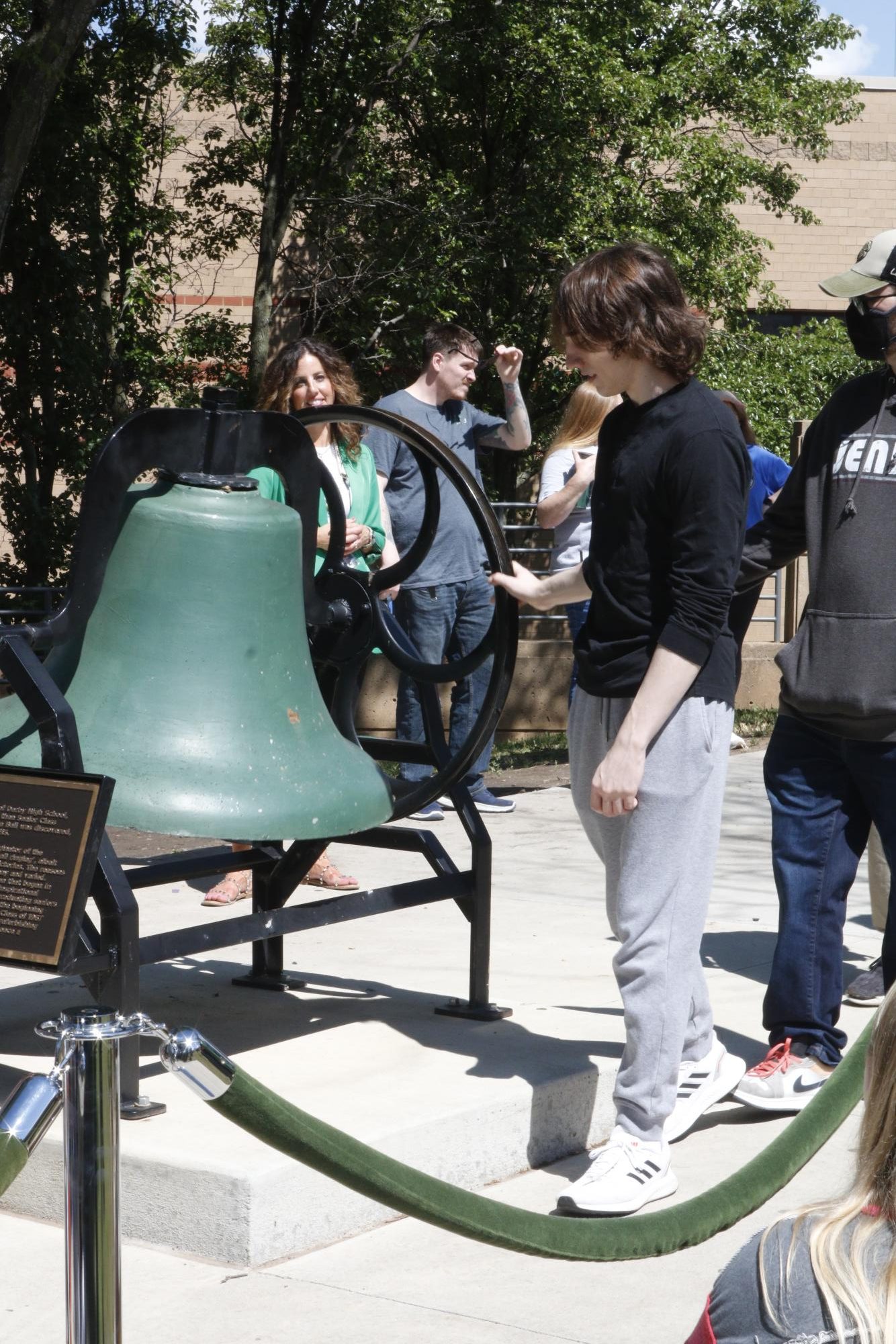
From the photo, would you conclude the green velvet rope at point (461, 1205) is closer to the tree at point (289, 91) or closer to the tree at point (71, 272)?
the tree at point (71, 272)

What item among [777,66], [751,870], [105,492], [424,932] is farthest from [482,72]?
[105,492]

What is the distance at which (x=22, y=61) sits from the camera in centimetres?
1059

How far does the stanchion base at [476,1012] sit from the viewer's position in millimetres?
4051

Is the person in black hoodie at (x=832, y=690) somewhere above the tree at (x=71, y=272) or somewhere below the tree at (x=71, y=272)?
below

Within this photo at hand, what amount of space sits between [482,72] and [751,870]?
1191cm

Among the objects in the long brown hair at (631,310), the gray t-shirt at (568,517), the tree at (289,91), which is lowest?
the gray t-shirt at (568,517)

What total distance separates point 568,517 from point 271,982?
269cm

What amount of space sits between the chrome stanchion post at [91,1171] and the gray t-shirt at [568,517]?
4796 mm

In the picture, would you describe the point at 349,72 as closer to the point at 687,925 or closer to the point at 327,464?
the point at 327,464

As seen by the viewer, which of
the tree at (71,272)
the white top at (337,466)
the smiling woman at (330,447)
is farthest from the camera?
the tree at (71,272)

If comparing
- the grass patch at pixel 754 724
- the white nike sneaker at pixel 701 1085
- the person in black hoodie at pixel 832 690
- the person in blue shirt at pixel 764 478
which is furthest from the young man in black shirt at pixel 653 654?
the grass patch at pixel 754 724

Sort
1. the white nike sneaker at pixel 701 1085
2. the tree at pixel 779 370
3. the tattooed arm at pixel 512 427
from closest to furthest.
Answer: the white nike sneaker at pixel 701 1085 < the tattooed arm at pixel 512 427 < the tree at pixel 779 370

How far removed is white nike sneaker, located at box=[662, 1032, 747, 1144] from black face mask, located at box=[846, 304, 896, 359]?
1551mm

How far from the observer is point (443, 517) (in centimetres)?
666
